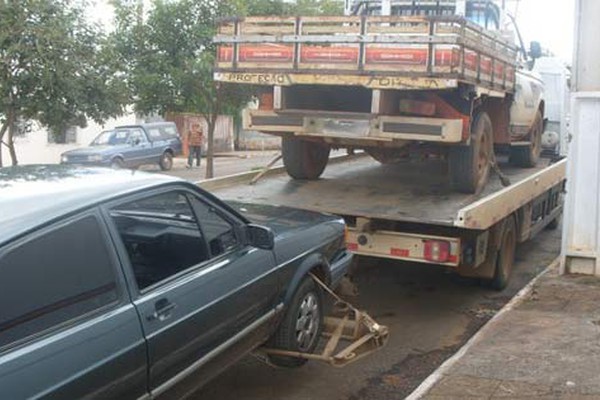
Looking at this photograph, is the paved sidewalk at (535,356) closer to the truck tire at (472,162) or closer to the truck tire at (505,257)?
the truck tire at (505,257)

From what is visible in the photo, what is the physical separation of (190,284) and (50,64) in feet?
32.3

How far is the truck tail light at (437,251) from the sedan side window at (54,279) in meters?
3.90

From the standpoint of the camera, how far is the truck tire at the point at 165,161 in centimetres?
2416

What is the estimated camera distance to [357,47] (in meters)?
6.91

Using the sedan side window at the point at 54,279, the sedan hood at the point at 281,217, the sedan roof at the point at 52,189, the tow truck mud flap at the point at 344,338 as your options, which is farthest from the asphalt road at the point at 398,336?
the sedan side window at the point at 54,279

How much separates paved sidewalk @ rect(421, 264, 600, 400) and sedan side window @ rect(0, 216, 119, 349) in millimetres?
2128

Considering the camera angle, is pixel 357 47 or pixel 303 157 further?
pixel 303 157

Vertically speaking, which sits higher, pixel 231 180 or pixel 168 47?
pixel 168 47

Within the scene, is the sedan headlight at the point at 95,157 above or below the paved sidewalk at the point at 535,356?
above

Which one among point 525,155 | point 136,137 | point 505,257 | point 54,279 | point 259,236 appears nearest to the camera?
point 54,279

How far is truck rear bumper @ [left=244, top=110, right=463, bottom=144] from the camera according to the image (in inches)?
271

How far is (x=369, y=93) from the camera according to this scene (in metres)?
7.41

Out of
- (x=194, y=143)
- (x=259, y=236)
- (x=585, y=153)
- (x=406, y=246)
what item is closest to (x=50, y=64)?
(x=406, y=246)

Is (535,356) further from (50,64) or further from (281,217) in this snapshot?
(50,64)
